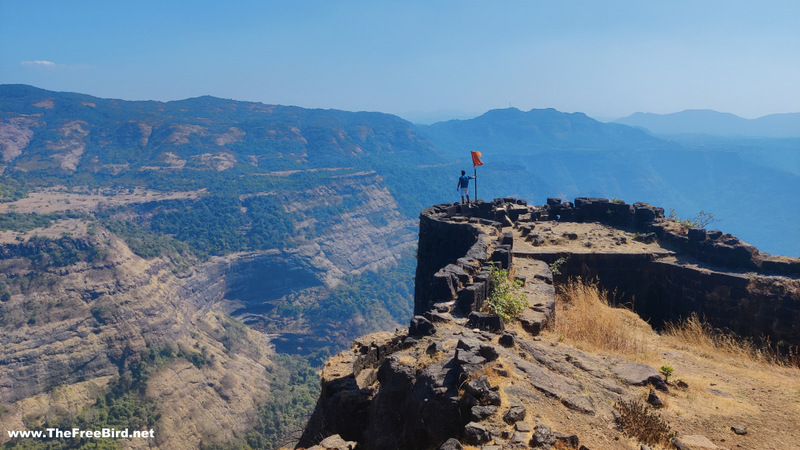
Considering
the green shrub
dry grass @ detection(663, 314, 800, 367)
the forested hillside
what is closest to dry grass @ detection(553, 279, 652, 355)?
dry grass @ detection(663, 314, 800, 367)

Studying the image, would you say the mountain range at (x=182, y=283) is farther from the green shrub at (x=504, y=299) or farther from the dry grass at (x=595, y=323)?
the green shrub at (x=504, y=299)

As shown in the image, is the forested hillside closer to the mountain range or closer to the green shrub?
the mountain range

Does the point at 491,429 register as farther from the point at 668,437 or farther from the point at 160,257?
the point at 160,257

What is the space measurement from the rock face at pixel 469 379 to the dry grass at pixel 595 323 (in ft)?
2.32

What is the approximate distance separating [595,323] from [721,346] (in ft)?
12.6

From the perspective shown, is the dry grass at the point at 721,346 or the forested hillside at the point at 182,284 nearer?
the dry grass at the point at 721,346

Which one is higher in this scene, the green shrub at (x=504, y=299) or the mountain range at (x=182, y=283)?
the green shrub at (x=504, y=299)

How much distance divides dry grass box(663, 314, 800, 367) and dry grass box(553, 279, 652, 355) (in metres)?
0.93

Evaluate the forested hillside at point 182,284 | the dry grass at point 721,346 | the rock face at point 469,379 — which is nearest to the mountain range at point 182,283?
the forested hillside at point 182,284

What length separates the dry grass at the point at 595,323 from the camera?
36.7 ft

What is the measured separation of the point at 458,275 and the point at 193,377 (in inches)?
2813

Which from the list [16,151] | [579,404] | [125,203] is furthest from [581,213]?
[16,151]

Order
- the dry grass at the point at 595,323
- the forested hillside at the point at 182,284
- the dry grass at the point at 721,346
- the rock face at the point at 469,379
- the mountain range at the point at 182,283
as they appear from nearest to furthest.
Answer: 1. the rock face at the point at 469,379
2. the dry grass at the point at 595,323
3. the dry grass at the point at 721,346
4. the forested hillside at the point at 182,284
5. the mountain range at the point at 182,283

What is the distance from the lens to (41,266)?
84.5m
